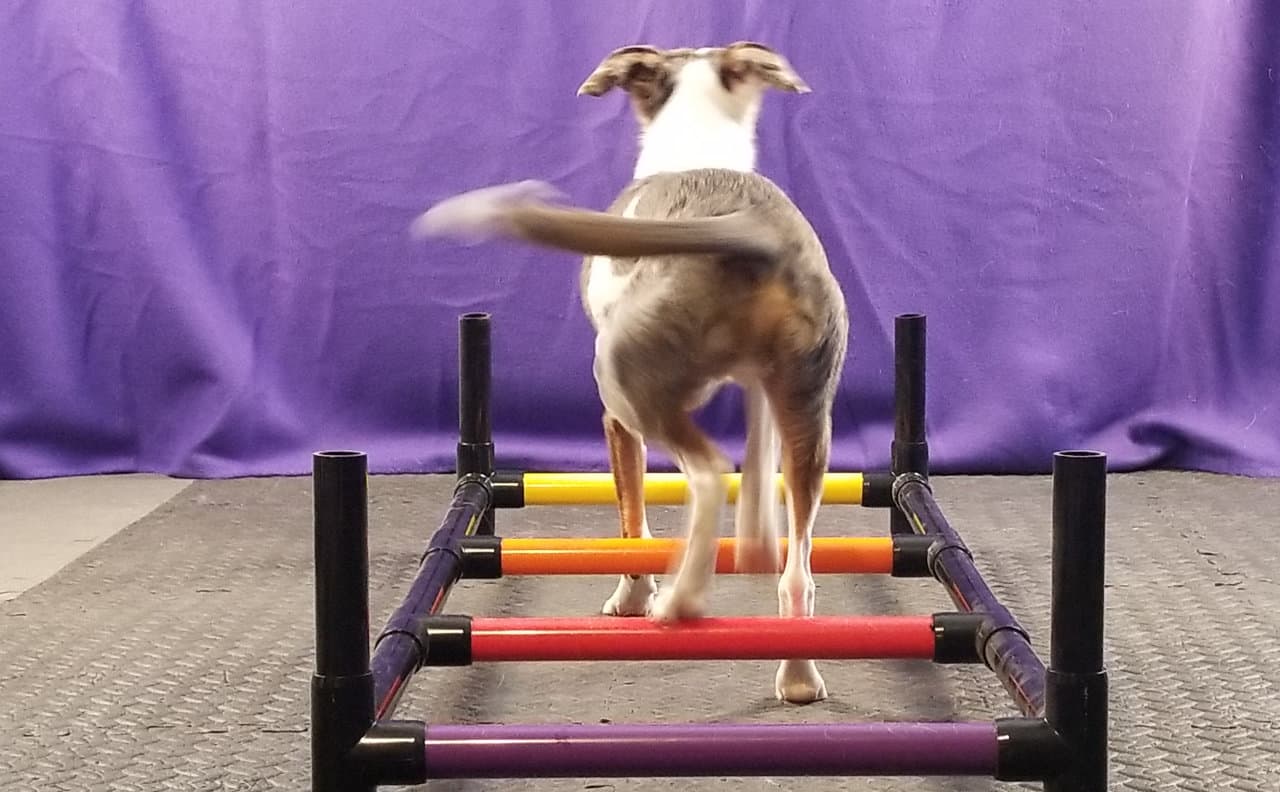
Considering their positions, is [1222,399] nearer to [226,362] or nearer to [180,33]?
[226,362]

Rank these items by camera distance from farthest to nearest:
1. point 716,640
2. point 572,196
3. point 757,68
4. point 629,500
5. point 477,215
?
point 572,196 < point 629,500 < point 757,68 < point 716,640 < point 477,215

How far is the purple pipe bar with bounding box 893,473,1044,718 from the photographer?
1.25 m

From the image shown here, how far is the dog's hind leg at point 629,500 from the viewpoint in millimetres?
1866

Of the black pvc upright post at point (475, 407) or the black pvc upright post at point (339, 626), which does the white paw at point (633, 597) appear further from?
the black pvc upright post at point (339, 626)

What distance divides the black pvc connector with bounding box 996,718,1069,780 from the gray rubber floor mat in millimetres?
277

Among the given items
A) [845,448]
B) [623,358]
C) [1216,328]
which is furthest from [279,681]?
[1216,328]

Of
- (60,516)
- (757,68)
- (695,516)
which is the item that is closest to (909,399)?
(757,68)

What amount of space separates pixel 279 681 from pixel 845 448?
1.63 meters

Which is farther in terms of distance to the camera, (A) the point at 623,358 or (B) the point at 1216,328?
(B) the point at 1216,328

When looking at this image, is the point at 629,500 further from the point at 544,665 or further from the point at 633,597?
the point at 544,665

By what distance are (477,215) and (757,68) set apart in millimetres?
779

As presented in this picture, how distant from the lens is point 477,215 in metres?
1.06

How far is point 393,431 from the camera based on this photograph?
3.10 meters

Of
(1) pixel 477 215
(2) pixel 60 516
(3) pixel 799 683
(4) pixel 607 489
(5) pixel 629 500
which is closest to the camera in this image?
(1) pixel 477 215
